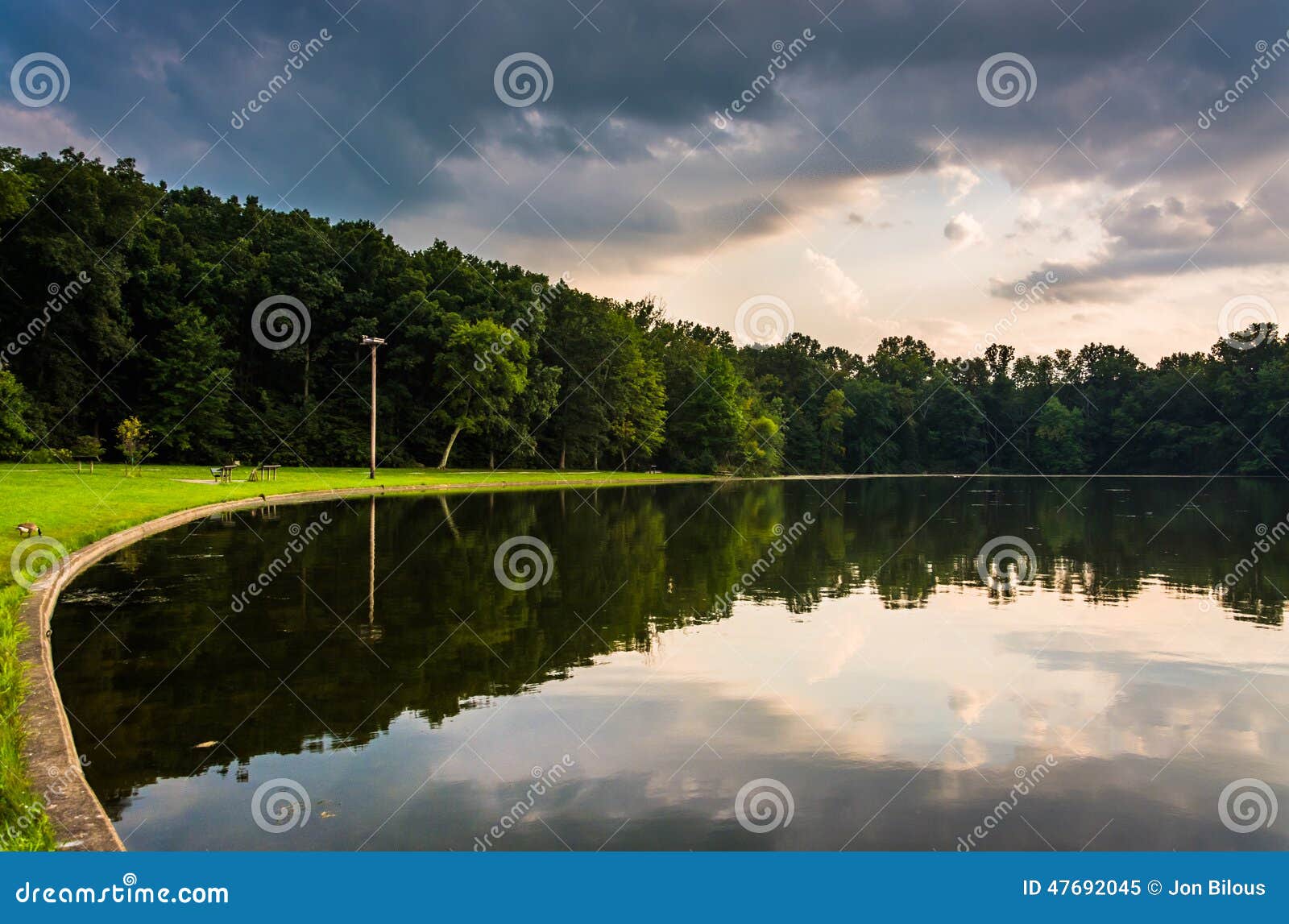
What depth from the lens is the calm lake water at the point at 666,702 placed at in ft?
19.7

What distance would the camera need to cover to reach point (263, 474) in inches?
1679

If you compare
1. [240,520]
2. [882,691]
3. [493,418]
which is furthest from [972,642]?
[493,418]

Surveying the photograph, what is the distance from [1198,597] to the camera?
15273 millimetres

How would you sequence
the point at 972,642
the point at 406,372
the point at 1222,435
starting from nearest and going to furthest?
the point at 972,642
the point at 406,372
the point at 1222,435

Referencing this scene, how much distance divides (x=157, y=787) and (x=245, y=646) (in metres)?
4.25

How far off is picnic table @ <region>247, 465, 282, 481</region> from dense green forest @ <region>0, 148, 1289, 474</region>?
7.18 m

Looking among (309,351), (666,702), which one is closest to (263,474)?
(309,351)

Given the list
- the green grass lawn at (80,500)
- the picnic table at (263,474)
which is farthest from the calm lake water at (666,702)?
the picnic table at (263,474)

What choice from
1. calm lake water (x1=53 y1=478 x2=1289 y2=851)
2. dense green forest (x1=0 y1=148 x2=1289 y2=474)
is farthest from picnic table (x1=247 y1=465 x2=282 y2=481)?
calm lake water (x1=53 y1=478 x2=1289 y2=851)

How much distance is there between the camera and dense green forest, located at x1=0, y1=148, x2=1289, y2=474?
4872cm

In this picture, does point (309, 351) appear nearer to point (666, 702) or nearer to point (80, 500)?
point (80, 500)

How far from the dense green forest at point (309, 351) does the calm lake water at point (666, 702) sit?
116 feet

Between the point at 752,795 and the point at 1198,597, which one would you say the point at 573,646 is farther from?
the point at 1198,597

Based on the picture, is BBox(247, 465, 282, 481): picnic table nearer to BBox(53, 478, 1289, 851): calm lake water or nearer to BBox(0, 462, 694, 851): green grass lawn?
BBox(0, 462, 694, 851): green grass lawn
